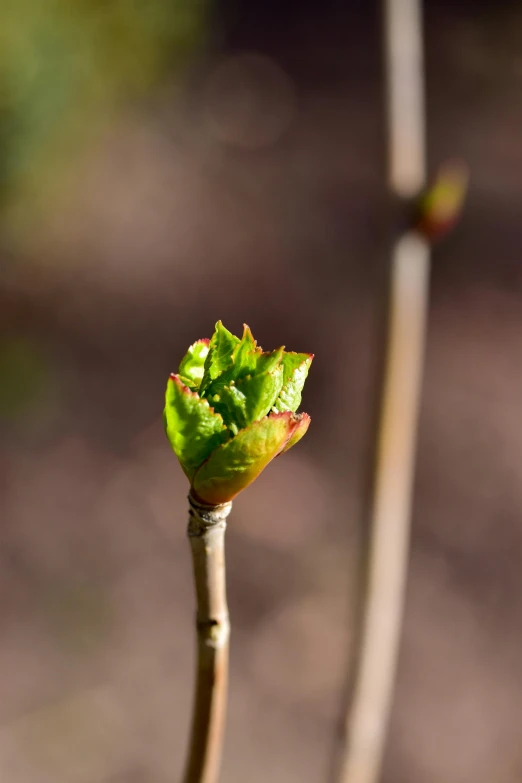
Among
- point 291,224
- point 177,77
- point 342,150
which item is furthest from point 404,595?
point 177,77

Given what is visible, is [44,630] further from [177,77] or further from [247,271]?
[177,77]

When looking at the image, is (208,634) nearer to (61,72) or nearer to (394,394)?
(394,394)

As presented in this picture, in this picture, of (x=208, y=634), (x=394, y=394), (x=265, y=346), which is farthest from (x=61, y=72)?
(x=208, y=634)

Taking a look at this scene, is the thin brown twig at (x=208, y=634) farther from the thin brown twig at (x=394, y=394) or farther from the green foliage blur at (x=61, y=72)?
the green foliage blur at (x=61, y=72)

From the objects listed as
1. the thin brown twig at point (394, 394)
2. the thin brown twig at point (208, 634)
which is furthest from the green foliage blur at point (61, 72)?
the thin brown twig at point (208, 634)

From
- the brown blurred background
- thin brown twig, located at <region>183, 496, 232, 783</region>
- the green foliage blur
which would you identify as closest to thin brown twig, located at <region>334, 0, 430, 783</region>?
thin brown twig, located at <region>183, 496, 232, 783</region>

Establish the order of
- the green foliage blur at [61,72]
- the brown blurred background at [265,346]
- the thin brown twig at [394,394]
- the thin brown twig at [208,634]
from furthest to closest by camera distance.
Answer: the green foliage blur at [61,72]
the brown blurred background at [265,346]
the thin brown twig at [394,394]
the thin brown twig at [208,634]
